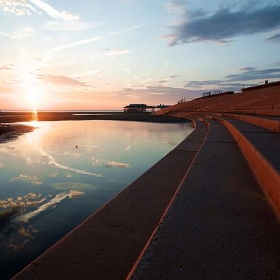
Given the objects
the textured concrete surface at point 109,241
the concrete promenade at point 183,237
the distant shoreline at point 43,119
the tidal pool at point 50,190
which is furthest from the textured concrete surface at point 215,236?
the distant shoreline at point 43,119

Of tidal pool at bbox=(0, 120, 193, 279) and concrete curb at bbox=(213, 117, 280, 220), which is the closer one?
concrete curb at bbox=(213, 117, 280, 220)

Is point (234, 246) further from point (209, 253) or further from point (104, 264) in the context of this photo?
point (104, 264)

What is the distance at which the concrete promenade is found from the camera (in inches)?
52.6

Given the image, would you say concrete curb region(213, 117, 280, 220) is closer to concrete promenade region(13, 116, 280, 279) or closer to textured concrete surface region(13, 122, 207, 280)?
concrete promenade region(13, 116, 280, 279)

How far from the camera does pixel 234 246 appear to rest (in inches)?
60.5

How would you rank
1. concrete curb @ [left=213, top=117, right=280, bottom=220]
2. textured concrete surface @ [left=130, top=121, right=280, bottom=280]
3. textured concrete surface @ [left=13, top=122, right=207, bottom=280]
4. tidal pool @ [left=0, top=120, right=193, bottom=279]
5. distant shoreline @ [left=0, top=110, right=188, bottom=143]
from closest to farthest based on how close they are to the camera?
textured concrete surface @ [left=130, top=121, right=280, bottom=280] → textured concrete surface @ [left=13, top=122, right=207, bottom=280] → concrete curb @ [left=213, top=117, right=280, bottom=220] → tidal pool @ [left=0, top=120, right=193, bottom=279] → distant shoreline @ [left=0, top=110, right=188, bottom=143]

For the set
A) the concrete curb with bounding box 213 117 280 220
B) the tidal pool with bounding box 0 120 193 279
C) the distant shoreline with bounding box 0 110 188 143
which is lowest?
the distant shoreline with bounding box 0 110 188 143

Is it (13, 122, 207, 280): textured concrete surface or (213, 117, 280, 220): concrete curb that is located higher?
(213, 117, 280, 220): concrete curb

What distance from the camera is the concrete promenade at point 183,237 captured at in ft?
4.39

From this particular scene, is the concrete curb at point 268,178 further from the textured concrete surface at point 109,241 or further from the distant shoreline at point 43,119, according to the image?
the distant shoreline at point 43,119

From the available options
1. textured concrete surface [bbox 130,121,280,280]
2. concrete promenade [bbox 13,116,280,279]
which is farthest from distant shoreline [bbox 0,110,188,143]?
textured concrete surface [bbox 130,121,280,280]

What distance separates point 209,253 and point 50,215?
2.49 metres

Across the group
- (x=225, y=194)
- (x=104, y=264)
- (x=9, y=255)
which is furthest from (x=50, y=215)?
(x=225, y=194)

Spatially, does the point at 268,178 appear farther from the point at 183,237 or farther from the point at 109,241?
the point at 109,241
